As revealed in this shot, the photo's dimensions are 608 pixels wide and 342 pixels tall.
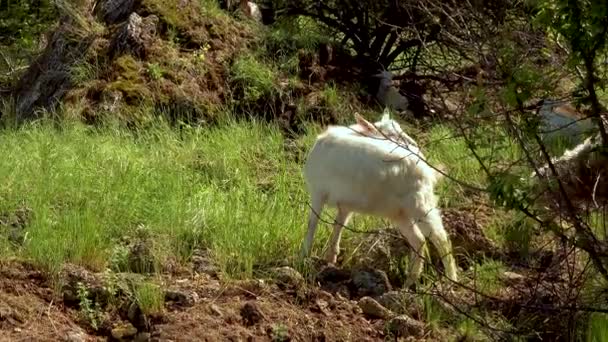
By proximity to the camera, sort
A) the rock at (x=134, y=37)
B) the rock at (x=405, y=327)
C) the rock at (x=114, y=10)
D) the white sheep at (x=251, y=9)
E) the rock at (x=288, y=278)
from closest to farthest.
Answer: the rock at (x=405, y=327) < the rock at (x=288, y=278) < the rock at (x=134, y=37) < the rock at (x=114, y=10) < the white sheep at (x=251, y=9)

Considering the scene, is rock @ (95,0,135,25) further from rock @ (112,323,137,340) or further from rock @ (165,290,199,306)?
rock @ (112,323,137,340)

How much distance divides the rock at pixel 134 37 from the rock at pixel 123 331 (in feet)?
16.5

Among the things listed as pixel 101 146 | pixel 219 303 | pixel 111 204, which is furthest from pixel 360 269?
pixel 101 146

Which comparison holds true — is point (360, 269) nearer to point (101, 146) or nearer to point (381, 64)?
point (101, 146)

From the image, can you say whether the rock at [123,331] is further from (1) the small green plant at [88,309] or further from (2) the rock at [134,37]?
(2) the rock at [134,37]

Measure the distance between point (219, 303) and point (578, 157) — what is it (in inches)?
95.6

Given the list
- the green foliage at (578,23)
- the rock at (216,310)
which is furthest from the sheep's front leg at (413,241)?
the green foliage at (578,23)

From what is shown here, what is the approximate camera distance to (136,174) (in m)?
7.55

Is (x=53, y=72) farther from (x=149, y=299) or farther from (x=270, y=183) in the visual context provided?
(x=149, y=299)

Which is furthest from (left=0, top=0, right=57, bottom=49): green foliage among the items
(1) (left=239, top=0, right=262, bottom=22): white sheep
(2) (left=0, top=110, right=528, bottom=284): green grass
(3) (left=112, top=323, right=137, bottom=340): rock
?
(3) (left=112, top=323, right=137, bottom=340): rock

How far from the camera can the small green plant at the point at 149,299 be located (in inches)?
222

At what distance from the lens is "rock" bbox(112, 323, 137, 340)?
5531 millimetres

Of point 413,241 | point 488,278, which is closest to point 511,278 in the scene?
point 488,278

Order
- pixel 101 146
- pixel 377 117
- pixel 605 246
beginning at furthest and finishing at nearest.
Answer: pixel 377 117
pixel 101 146
pixel 605 246
